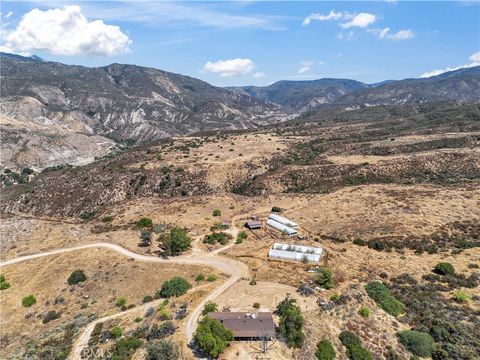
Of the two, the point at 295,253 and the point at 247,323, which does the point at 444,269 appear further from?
the point at 247,323

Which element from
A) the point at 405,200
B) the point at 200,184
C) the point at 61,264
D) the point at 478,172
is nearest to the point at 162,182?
the point at 200,184

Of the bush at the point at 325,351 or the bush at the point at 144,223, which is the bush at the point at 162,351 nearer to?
the bush at the point at 325,351

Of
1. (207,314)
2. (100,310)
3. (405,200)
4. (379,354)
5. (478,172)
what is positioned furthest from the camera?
(478,172)

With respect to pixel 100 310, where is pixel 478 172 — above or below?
above

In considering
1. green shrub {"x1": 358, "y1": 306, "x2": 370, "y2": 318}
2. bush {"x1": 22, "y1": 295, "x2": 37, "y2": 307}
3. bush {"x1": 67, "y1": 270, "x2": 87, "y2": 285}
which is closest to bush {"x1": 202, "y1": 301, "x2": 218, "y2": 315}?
green shrub {"x1": 358, "y1": 306, "x2": 370, "y2": 318}

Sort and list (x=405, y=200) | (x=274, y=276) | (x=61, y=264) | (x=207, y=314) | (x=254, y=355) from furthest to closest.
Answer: (x=405, y=200) < (x=61, y=264) < (x=274, y=276) < (x=207, y=314) < (x=254, y=355)

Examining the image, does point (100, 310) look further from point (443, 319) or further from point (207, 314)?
point (443, 319)

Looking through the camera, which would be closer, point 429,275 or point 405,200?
point 429,275
